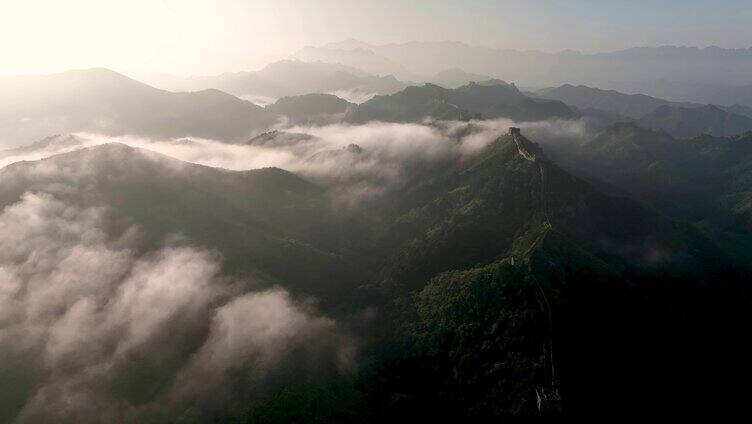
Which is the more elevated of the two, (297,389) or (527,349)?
(527,349)

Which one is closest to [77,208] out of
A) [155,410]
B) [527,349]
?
[155,410]

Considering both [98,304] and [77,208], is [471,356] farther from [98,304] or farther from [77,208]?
[77,208]

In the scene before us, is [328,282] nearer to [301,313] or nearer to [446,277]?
[301,313]

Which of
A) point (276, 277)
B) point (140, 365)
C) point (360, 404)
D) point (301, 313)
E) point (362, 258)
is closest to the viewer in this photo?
point (360, 404)

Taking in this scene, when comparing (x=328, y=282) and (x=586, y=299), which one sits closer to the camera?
(x=586, y=299)

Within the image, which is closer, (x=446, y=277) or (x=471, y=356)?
(x=471, y=356)

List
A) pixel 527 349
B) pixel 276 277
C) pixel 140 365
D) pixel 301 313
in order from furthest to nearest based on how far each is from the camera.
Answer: pixel 276 277, pixel 301 313, pixel 140 365, pixel 527 349

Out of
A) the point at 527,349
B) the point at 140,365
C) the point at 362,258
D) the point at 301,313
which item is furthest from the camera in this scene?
the point at 362,258

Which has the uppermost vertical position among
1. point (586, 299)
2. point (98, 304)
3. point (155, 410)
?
point (586, 299)

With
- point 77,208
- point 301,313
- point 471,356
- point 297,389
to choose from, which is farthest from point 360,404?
point 77,208
